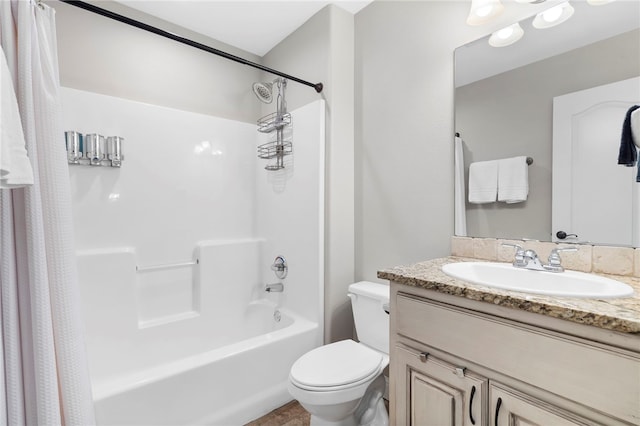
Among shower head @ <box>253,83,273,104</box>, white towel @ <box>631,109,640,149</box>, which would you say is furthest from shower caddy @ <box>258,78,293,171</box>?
white towel @ <box>631,109,640,149</box>

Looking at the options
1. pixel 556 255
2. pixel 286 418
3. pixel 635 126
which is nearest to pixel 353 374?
pixel 286 418

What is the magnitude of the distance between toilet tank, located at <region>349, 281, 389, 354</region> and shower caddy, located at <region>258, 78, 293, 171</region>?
3.76 ft

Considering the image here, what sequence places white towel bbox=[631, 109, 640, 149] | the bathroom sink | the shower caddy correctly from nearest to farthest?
the bathroom sink
white towel bbox=[631, 109, 640, 149]
the shower caddy

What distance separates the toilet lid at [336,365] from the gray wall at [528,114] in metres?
0.83

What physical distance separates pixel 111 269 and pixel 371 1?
7.99ft

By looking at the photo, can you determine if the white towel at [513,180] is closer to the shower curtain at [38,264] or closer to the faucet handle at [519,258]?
the faucet handle at [519,258]

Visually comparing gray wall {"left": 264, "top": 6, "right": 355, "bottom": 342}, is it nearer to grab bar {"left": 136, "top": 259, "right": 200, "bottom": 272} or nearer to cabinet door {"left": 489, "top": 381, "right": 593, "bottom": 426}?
grab bar {"left": 136, "top": 259, "right": 200, "bottom": 272}

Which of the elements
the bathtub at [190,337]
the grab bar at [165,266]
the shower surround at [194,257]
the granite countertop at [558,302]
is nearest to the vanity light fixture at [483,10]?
the shower surround at [194,257]

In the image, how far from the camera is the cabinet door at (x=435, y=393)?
94 cm

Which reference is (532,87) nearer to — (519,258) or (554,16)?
(554,16)

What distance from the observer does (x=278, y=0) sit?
1.98m

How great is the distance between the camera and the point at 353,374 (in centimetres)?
141

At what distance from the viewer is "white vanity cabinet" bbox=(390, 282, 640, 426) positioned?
0.70 metres

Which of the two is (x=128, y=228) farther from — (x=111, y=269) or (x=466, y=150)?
(x=466, y=150)
